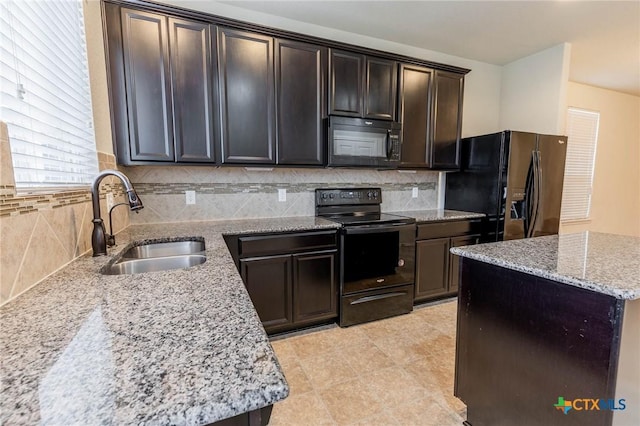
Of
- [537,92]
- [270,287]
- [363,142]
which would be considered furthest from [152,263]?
[537,92]

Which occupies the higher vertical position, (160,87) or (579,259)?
(160,87)

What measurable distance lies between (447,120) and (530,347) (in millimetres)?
2488

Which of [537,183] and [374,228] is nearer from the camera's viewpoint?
[374,228]

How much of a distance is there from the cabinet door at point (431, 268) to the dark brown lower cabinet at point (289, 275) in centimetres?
93

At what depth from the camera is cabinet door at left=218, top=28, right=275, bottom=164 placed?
Answer: 2.19m

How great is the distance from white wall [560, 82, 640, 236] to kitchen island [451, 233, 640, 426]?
374cm

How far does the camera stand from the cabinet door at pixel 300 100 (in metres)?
2.37

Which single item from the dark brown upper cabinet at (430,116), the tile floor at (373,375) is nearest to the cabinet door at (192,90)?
the tile floor at (373,375)

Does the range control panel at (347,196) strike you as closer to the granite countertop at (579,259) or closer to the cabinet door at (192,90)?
the cabinet door at (192,90)

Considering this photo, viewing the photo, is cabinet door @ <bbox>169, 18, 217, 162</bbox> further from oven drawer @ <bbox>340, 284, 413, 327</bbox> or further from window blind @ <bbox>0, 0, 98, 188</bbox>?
oven drawer @ <bbox>340, 284, 413, 327</bbox>

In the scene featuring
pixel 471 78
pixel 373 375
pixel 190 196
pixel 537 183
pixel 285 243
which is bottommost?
pixel 373 375

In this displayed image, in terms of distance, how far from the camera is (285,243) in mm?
2279

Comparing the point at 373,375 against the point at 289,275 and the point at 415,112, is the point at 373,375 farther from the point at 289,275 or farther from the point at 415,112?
the point at 415,112

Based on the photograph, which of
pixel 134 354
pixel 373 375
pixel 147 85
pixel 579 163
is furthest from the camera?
pixel 579 163
